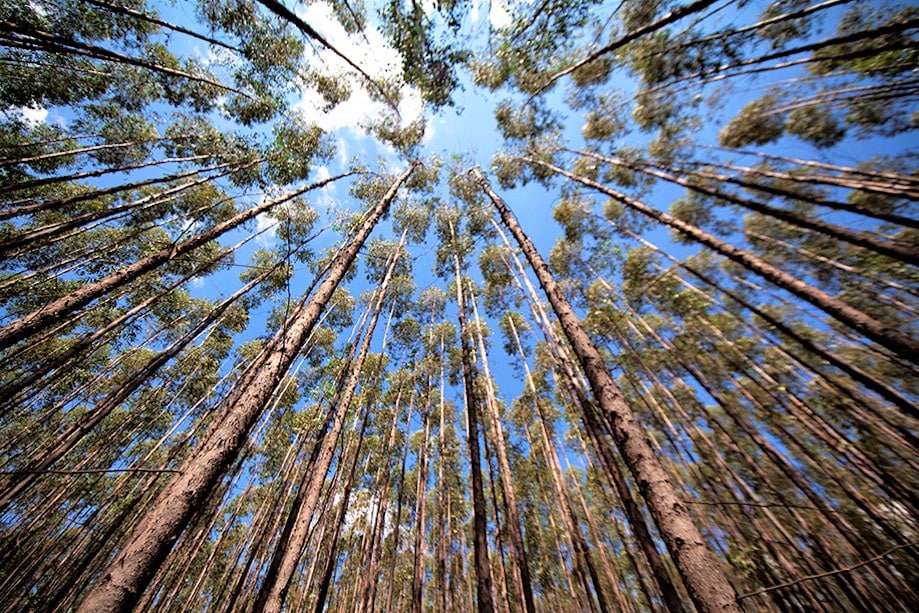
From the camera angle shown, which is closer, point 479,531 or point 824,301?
point 824,301

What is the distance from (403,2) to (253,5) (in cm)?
424

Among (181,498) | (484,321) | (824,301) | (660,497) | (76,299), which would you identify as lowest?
(484,321)

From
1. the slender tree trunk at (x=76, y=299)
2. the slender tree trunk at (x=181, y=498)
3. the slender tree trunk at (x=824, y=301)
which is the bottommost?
the slender tree trunk at (x=824, y=301)

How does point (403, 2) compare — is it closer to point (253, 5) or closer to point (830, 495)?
point (253, 5)

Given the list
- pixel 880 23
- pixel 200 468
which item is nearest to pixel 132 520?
pixel 200 468

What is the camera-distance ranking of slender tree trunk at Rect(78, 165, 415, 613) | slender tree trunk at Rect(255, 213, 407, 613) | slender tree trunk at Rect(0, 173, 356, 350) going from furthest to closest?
slender tree trunk at Rect(255, 213, 407, 613)
slender tree trunk at Rect(0, 173, 356, 350)
slender tree trunk at Rect(78, 165, 415, 613)

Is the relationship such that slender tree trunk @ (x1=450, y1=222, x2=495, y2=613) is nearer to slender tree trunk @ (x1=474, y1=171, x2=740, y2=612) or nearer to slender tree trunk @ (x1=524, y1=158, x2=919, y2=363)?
slender tree trunk @ (x1=474, y1=171, x2=740, y2=612)

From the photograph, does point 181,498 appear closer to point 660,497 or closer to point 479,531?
point 660,497

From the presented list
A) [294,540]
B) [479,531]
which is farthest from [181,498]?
[479,531]

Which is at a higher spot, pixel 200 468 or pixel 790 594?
pixel 200 468

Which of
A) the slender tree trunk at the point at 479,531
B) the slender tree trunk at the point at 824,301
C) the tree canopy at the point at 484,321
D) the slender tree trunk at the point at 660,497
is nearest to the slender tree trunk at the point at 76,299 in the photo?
the tree canopy at the point at 484,321

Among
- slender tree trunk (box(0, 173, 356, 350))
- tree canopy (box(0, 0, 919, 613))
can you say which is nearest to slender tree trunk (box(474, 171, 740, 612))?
tree canopy (box(0, 0, 919, 613))

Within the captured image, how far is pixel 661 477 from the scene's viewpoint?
239 centimetres

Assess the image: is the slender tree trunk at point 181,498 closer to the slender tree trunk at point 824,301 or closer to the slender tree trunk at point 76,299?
the slender tree trunk at point 76,299
